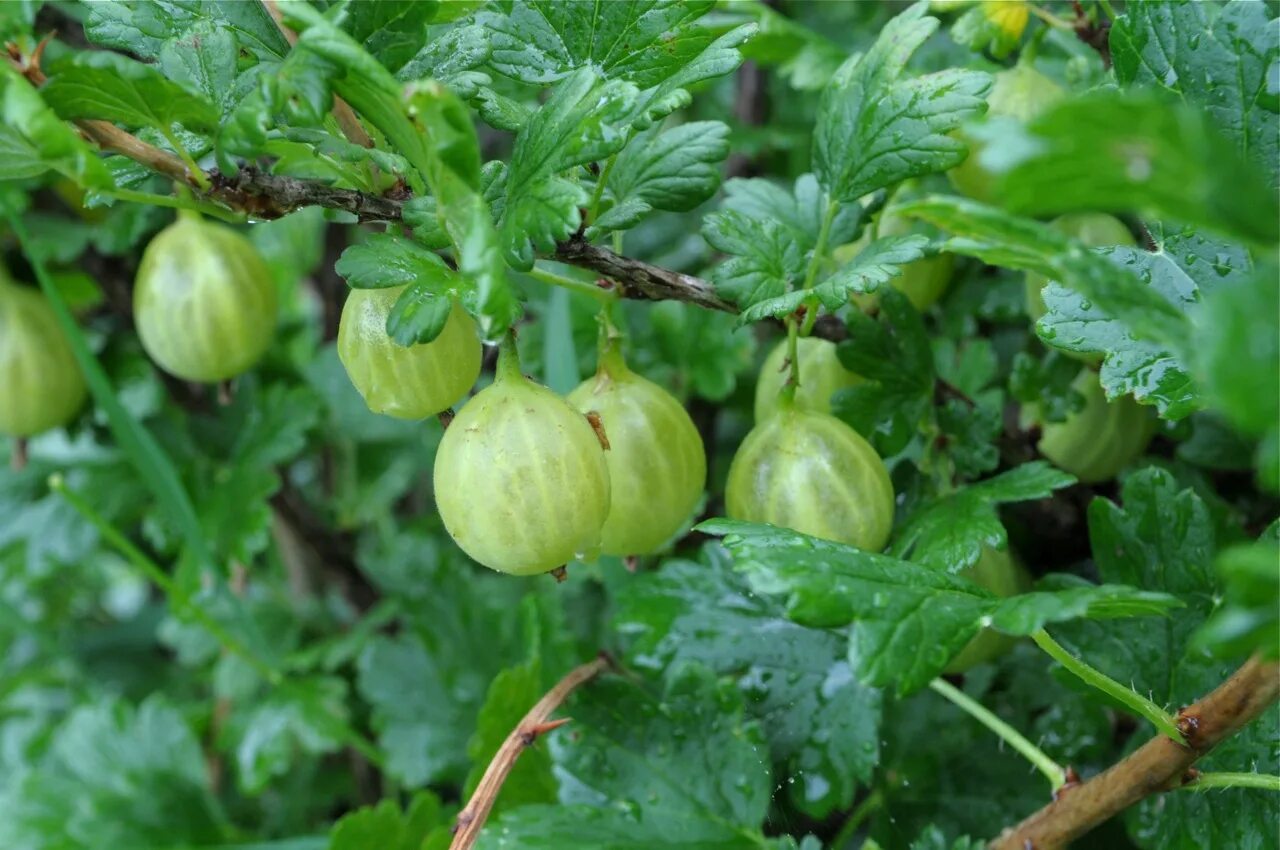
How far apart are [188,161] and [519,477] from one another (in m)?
0.21

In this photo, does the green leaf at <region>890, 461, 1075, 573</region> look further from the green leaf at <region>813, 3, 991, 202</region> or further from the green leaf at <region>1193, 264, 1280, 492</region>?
the green leaf at <region>1193, 264, 1280, 492</region>

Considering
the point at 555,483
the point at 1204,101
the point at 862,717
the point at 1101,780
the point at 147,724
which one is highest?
the point at 1204,101

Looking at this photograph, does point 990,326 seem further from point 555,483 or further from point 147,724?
point 147,724

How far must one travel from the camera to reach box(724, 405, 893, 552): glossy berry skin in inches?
25.2

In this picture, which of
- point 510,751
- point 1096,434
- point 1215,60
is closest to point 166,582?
point 510,751

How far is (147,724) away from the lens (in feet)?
4.18

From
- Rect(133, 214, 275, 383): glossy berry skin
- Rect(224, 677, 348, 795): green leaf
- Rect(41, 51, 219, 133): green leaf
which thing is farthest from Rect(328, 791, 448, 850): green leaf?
Rect(41, 51, 219, 133): green leaf

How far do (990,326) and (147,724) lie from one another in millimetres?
1027

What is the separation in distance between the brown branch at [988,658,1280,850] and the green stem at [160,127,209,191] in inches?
19.8

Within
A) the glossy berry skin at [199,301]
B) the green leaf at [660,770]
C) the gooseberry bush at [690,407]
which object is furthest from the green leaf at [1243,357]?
the glossy berry skin at [199,301]

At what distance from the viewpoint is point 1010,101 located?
0.74 meters

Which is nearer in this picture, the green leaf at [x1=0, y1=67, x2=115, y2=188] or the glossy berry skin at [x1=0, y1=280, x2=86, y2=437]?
the green leaf at [x1=0, y1=67, x2=115, y2=188]

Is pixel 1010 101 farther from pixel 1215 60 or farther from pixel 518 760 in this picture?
pixel 518 760

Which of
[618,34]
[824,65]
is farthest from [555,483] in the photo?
[824,65]
